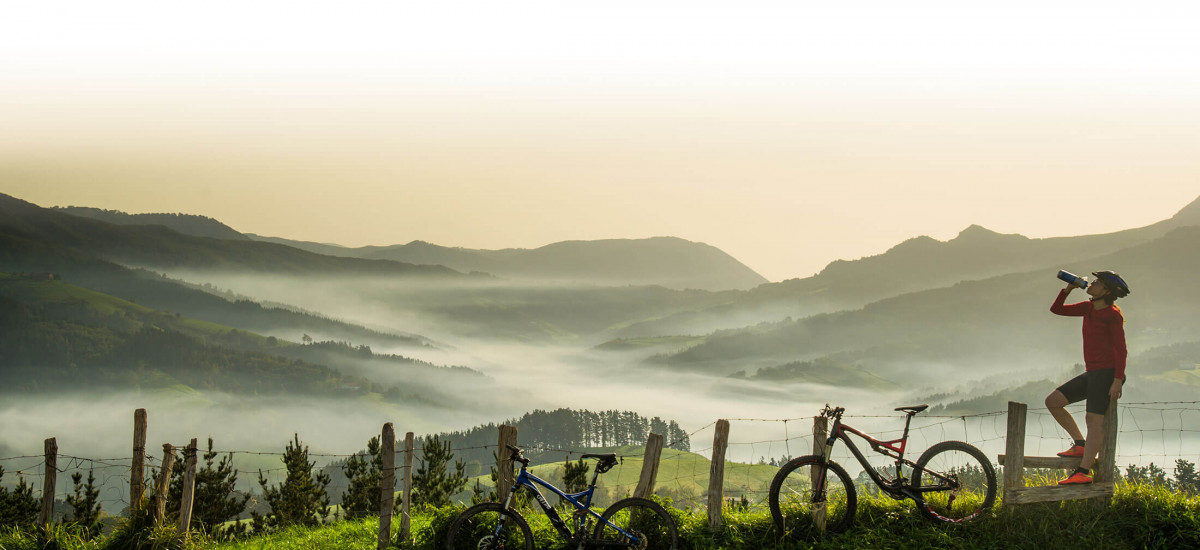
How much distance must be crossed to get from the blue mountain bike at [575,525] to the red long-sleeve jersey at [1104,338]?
20.5 ft

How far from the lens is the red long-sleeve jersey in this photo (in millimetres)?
11477

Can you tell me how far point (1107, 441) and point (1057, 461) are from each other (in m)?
0.76

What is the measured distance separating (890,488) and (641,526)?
3522 mm

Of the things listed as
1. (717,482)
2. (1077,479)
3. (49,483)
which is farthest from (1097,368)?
(49,483)

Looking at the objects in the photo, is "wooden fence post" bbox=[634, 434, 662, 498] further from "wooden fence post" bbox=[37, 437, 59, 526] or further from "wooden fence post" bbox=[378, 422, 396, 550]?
"wooden fence post" bbox=[37, 437, 59, 526]

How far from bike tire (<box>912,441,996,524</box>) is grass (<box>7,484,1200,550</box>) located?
0.19 meters

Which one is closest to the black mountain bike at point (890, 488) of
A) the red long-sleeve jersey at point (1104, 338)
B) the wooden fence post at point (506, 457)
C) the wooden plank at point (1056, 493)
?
the wooden plank at point (1056, 493)

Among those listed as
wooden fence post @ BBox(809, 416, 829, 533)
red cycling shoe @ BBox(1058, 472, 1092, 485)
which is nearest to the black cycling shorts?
red cycling shoe @ BBox(1058, 472, 1092, 485)

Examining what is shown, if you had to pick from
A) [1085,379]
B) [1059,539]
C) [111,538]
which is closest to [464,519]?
[111,538]

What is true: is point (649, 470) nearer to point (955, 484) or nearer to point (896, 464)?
point (896, 464)

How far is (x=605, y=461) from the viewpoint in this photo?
11164mm

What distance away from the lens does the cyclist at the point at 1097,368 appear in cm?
1151

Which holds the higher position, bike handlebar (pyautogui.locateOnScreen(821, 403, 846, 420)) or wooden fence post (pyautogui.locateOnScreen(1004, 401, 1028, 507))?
bike handlebar (pyautogui.locateOnScreen(821, 403, 846, 420))

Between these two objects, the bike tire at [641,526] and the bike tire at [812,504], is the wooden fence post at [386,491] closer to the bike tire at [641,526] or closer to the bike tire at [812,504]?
the bike tire at [641,526]
